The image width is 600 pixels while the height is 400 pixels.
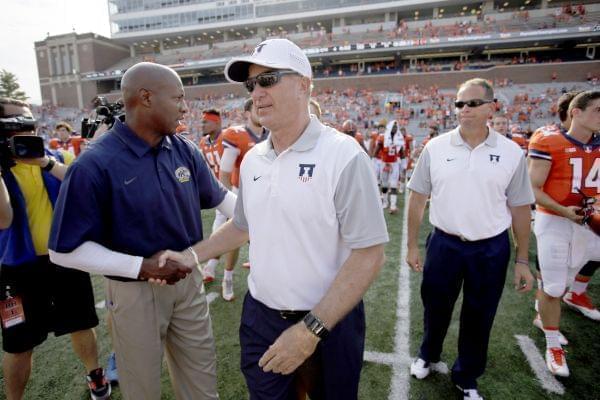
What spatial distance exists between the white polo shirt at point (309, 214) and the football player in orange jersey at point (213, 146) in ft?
11.6

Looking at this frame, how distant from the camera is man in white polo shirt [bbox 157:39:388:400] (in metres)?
1.45

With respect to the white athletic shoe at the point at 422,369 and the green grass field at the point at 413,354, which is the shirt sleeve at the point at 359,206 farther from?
the white athletic shoe at the point at 422,369

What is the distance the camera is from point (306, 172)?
1532 mm

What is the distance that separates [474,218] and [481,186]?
25cm

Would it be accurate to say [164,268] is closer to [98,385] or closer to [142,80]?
[142,80]

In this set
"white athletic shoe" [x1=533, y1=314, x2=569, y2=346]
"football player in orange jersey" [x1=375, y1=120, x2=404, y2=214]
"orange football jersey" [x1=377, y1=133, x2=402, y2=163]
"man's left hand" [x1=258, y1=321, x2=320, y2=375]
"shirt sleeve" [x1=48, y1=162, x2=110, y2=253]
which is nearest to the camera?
"man's left hand" [x1=258, y1=321, x2=320, y2=375]

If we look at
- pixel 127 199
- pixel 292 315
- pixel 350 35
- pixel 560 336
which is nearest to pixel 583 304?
pixel 560 336

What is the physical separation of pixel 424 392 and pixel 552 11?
160 feet

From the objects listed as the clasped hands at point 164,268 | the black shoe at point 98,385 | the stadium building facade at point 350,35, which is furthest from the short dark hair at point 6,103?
the stadium building facade at point 350,35

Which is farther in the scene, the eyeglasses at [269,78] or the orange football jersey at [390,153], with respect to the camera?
the orange football jersey at [390,153]

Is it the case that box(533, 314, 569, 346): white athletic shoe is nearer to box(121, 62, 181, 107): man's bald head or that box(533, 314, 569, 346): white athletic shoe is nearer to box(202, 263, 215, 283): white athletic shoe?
box(121, 62, 181, 107): man's bald head

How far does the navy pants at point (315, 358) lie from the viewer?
1599 millimetres

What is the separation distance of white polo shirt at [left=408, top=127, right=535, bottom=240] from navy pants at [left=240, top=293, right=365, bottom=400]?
1.38 metres

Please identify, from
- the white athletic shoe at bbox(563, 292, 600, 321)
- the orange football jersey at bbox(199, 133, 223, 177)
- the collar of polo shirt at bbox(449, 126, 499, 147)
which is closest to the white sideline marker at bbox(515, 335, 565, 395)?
the white athletic shoe at bbox(563, 292, 600, 321)
